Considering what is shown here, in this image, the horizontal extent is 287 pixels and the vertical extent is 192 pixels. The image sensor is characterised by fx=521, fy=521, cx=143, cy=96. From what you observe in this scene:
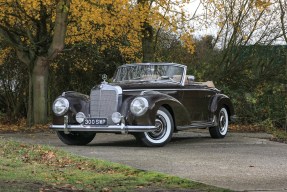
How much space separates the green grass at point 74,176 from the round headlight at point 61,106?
7.48ft

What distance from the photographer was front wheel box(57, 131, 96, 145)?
1108 centimetres

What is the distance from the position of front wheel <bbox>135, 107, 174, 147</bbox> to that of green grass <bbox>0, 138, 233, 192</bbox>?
2124 mm

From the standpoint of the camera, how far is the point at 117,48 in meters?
20.3

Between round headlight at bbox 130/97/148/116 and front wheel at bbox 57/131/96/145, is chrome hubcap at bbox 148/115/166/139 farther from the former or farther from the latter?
front wheel at bbox 57/131/96/145

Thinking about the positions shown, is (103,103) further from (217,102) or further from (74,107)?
(217,102)

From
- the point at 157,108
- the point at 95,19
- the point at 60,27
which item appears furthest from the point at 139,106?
the point at 60,27

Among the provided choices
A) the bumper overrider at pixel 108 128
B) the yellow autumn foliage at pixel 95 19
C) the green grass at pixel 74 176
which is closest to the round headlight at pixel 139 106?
the bumper overrider at pixel 108 128

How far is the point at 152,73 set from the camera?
11766 millimetres

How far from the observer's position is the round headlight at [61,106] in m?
10.6

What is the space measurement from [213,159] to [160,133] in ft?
6.82

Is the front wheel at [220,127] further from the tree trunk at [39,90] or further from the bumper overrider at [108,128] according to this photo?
the tree trunk at [39,90]

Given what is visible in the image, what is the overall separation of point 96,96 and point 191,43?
23.1ft

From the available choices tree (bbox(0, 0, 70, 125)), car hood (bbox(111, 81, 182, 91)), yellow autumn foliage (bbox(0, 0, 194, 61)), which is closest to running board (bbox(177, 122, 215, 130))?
car hood (bbox(111, 81, 182, 91))

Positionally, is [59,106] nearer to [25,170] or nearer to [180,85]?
[180,85]
